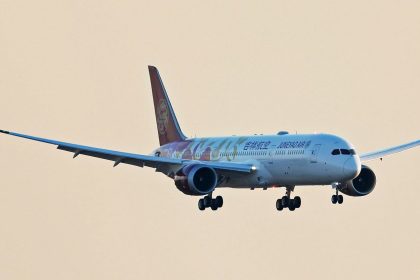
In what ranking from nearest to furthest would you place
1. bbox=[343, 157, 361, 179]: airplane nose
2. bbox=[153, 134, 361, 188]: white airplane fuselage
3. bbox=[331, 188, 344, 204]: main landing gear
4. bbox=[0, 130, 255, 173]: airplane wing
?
bbox=[343, 157, 361, 179]: airplane nose → bbox=[153, 134, 361, 188]: white airplane fuselage → bbox=[331, 188, 344, 204]: main landing gear → bbox=[0, 130, 255, 173]: airplane wing

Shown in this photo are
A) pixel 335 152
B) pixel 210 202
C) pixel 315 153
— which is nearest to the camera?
pixel 335 152

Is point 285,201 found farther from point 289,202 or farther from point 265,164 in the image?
point 265,164

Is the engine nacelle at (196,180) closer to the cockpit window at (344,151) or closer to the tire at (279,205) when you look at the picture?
the tire at (279,205)

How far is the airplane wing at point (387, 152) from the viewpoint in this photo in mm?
133500

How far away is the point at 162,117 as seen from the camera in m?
147

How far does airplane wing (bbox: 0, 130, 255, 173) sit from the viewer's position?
4946 inches

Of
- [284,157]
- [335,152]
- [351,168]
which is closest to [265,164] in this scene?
[284,157]

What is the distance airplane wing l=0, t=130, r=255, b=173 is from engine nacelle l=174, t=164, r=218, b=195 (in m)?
0.80

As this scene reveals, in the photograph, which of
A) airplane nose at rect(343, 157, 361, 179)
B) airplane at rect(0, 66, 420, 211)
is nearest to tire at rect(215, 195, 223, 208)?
airplane at rect(0, 66, 420, 211)

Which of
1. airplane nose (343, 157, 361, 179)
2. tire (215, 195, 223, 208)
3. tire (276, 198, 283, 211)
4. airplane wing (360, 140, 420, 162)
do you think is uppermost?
airplane wing (360, 140, 420, 162)

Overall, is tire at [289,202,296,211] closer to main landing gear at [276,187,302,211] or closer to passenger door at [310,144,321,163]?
main landing gear at [276,187,302,211]

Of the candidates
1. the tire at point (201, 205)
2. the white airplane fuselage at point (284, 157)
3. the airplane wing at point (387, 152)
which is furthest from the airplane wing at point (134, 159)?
the airplane wing at point (387, 152)

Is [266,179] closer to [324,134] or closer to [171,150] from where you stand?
[324,134]

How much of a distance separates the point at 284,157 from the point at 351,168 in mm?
6517
